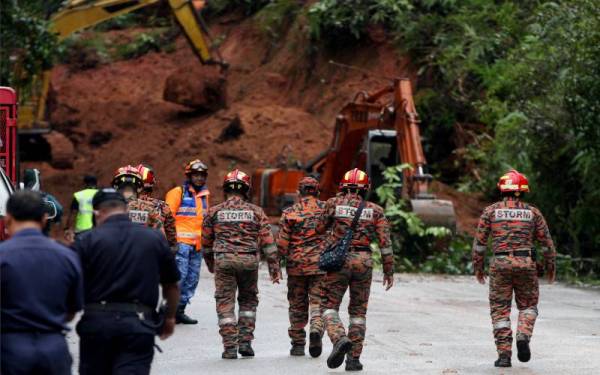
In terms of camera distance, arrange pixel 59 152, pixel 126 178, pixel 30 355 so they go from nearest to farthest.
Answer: pixel 30 355 < pixel 126 178 < pixel 59 152

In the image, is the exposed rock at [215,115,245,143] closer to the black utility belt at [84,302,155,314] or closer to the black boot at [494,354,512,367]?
the black boot at [494,354,512,367]

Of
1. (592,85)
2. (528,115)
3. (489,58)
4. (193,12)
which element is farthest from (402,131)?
(193,12)

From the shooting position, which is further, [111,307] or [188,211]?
[188,211]

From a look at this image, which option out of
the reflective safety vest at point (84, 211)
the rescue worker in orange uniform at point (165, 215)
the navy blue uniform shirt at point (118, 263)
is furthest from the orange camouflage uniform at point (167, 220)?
the navy blue uniform shirt at point (118, 263)

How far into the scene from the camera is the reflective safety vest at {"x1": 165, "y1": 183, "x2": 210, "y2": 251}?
15.5 metres

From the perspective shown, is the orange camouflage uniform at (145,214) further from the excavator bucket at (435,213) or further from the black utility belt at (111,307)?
the excavator bucket at (435,213)

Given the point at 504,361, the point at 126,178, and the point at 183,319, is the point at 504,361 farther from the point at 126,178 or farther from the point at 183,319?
the point at 183,319

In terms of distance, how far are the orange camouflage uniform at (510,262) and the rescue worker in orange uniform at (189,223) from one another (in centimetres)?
389

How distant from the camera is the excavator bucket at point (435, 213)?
84.2ft

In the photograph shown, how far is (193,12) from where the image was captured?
37.9 m

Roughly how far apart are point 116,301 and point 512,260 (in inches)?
222

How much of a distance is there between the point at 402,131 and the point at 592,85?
4.73 meters

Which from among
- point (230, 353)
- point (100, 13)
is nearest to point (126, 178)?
point (230, 353)

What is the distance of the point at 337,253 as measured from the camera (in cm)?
1230
